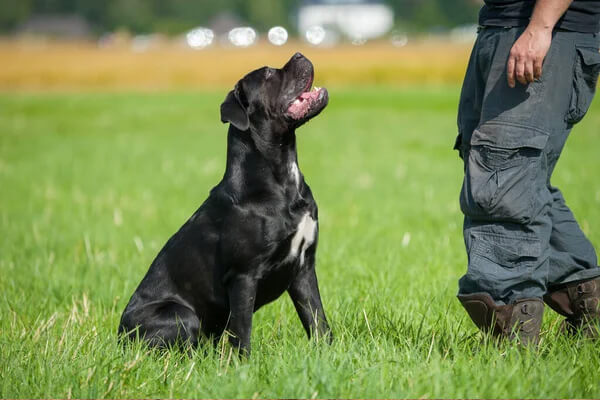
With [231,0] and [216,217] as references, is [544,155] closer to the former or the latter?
[216,217]

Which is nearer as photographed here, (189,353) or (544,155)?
(544,155)

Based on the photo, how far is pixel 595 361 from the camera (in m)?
3.19

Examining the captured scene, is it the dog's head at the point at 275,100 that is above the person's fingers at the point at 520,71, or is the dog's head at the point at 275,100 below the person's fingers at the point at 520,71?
below

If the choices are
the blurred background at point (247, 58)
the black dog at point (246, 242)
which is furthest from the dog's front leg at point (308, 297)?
the blurred background at point (247, 58)

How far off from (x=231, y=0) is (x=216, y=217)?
2520 inches

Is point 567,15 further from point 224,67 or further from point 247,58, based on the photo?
point 224,67

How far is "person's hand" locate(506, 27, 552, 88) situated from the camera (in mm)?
3188

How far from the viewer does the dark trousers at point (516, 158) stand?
10.8ft

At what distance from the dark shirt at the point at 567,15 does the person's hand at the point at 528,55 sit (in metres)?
0.18

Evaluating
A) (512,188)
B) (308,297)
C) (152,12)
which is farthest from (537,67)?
(152,12)

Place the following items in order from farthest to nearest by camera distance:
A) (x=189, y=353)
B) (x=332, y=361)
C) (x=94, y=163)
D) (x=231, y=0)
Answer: (x=231, y=0) → (x=94, y=163) → (x=189, y=353) → (x=332, y=361)

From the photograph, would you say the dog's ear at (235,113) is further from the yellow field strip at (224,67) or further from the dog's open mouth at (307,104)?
the yellow field strip at (224,67)

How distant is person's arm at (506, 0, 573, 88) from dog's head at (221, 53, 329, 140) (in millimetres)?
981

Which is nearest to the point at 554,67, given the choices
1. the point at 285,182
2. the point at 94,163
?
the point at 285,182
